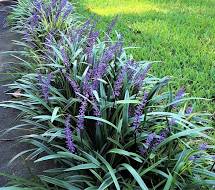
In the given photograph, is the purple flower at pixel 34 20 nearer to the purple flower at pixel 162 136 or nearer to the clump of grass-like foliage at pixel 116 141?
the clump of grass-like foliage at pixel 116 141

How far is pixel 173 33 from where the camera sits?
5.98 m

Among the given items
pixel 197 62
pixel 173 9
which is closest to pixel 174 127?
pixel 197 62

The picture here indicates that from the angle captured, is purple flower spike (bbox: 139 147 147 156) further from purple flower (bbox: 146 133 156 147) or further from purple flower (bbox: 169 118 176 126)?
purple flower (bbox: 169 118 176 126)

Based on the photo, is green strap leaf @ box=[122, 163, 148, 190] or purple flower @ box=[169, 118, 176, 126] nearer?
green strap leaf @ box=[122, 163, 148, 190]

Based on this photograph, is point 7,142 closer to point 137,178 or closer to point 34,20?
point 137,178

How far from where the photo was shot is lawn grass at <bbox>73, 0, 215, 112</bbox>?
14.6 feet

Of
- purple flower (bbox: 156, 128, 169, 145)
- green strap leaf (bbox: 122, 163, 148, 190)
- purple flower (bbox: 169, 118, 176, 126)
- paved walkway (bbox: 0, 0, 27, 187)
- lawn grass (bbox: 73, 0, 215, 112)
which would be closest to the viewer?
green strap leaf (bbox: 122, 163, 148, 190)

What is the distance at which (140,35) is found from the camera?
6.01 metres

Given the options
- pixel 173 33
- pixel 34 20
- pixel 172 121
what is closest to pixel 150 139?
pixel 172 121

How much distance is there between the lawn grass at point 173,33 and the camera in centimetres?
446

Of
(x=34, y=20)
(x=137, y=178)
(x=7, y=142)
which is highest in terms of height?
(x=34, y=20)

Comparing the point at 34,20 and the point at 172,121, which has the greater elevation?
the point at 34,20

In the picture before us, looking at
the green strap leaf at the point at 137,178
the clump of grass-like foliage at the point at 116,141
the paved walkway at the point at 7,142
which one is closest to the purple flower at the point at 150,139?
the clump of grass-like foliage at the point at 116,141

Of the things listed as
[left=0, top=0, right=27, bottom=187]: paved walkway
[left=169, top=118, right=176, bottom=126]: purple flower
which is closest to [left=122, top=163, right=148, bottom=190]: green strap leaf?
[left=169, top=118, right=176, bottom=126]: purple flower
